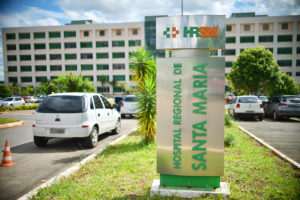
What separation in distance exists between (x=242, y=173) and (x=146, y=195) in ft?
7.28

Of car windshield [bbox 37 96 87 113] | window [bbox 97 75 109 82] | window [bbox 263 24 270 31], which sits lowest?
car windshield [bbox 37 96 87 113]

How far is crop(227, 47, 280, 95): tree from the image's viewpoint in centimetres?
2489

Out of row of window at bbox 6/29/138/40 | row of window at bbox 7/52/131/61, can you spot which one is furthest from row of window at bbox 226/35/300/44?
row of window at bbox 7/52/131/61

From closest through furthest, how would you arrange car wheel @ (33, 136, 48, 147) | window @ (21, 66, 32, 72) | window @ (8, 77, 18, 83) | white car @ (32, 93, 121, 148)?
white car @ (32, 93, 121, 148) → car wheel @ (33, 136, 48, 147) → window @ (21, 66, 32, 72) → window @ (8, 77, 18, 83)

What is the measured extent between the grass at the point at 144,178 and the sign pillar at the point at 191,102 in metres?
0.69

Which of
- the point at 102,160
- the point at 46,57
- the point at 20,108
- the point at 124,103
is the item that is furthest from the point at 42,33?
the point at 102,160

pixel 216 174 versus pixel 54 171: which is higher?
pixel 216 174

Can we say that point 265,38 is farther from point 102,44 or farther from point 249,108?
point 249,108

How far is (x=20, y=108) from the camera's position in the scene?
79.8ft

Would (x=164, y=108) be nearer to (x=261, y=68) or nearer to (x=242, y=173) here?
(x=242, y=173)

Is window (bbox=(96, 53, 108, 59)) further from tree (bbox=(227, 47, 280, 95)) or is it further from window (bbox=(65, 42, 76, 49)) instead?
tree (bbox=(227, 47, 280, 95))

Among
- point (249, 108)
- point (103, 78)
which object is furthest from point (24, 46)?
point (249, 108)

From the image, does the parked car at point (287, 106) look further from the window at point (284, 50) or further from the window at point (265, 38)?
the window at point (284, 50)

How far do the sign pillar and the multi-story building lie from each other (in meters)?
52.6
